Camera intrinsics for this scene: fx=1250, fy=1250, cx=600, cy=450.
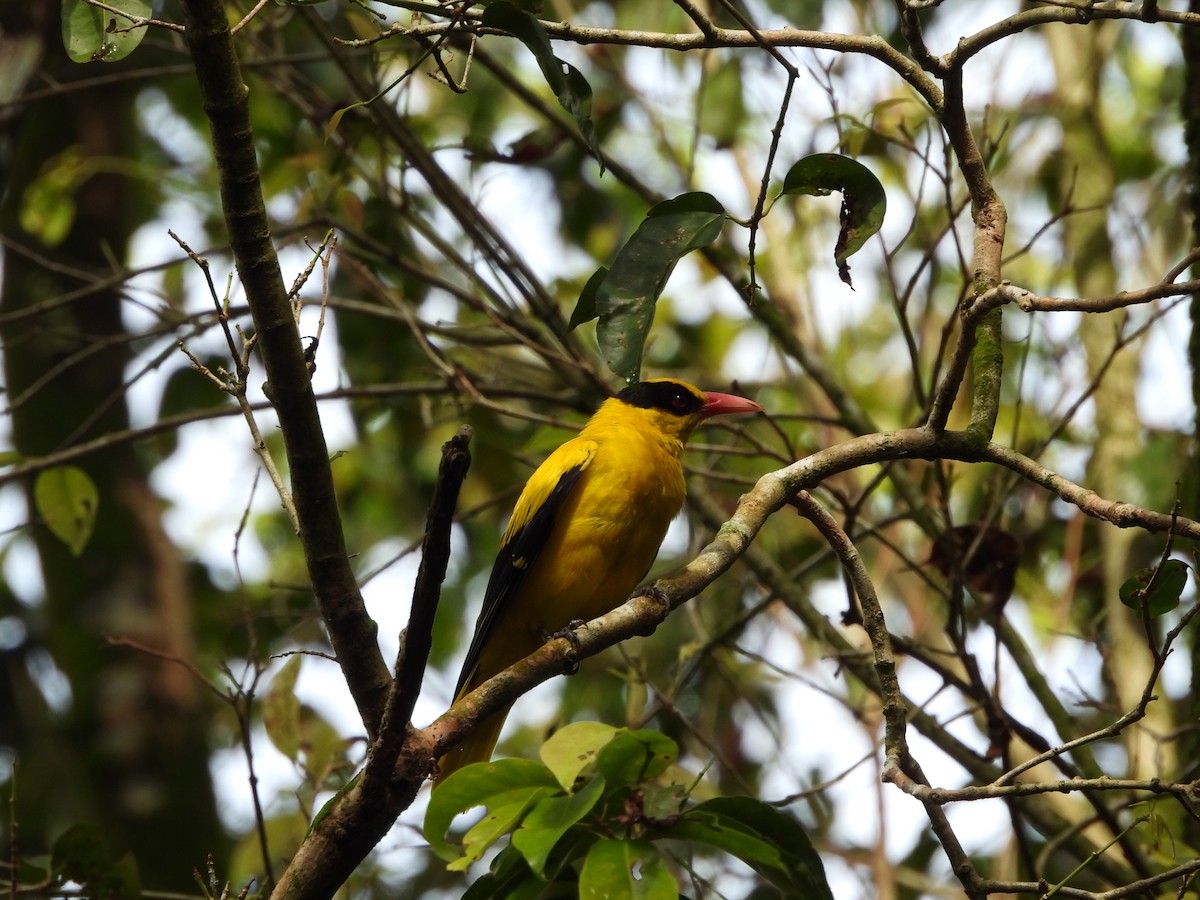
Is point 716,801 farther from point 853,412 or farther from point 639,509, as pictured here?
point 853,412

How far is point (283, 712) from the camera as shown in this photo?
365 centimetres

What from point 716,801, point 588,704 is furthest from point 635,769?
point 588,704

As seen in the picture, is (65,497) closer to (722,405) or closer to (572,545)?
(572,545)

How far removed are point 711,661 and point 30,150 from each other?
452 centimetres

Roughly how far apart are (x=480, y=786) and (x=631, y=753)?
0.31 metres

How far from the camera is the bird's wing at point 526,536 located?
3.90 meters

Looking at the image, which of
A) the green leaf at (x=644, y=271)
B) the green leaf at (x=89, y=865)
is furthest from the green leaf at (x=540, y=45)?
the green leaf at (x=89, y=865)

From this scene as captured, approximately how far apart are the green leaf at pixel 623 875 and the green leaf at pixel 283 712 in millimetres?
1505

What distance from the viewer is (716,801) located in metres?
2.62

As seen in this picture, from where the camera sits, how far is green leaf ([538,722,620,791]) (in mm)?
2539

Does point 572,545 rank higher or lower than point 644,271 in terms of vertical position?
higher

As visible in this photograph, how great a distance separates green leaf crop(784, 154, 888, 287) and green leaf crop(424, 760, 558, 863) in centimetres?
118

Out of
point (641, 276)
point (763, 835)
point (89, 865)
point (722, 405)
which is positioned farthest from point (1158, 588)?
point (89, 865)

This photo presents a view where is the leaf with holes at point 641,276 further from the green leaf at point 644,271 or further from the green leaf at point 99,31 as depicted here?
the green leaf at point 99,31
